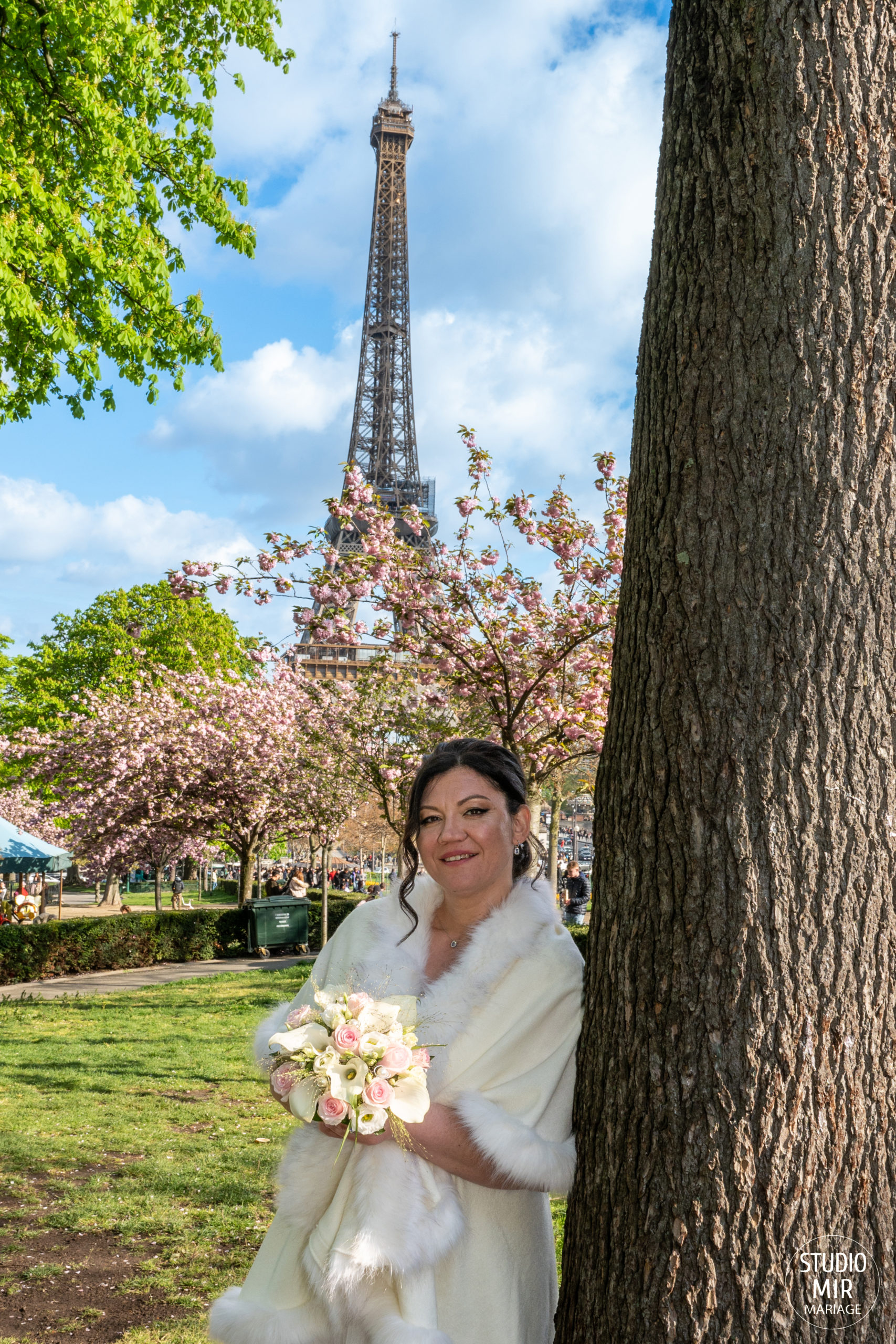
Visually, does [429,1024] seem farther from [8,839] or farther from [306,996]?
[8,839]

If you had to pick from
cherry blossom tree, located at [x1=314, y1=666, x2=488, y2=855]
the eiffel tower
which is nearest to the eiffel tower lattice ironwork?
the eiffel tower

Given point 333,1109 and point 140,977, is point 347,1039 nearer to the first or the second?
point 333,1109

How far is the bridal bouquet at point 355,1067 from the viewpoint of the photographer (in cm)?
214

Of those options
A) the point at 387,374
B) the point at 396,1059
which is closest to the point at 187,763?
the point at 396,1059

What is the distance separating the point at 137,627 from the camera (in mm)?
34906

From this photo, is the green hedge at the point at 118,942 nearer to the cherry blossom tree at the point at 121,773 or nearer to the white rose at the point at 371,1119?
the cherry blossom tree at the point at 121,773

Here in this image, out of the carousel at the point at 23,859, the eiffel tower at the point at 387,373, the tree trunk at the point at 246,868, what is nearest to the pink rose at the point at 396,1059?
the carousel at the point at 23,859

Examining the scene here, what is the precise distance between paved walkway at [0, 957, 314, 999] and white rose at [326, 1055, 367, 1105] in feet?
41.6

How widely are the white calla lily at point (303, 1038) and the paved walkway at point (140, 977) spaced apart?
12576 millimetres

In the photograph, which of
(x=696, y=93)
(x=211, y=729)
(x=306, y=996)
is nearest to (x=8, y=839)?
(x=211, y=729)

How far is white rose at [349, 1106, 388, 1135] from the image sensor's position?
2131mm

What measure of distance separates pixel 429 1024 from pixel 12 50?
7924 mm
